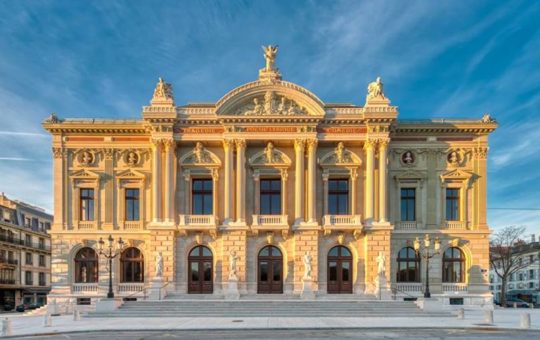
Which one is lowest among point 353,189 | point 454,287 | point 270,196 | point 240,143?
point 454,287

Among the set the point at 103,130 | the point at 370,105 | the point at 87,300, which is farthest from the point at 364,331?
the point at 103,130

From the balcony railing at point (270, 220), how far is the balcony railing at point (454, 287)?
12369mm

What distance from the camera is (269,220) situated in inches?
1287

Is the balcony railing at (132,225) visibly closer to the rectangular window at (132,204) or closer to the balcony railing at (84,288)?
the rectangular window at (132,204)

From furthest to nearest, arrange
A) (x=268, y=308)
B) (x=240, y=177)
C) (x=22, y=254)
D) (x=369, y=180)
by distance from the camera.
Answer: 1. (x=22, y=254)
2. (x=240, y=177)
3. (x=369, y=180)
4. (x=268, y=308)

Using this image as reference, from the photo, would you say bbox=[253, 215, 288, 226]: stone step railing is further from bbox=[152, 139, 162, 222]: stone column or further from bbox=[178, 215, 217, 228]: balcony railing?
bbox=[152, 139, 162, 222]: stone column

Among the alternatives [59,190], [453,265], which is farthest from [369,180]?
[59,190]

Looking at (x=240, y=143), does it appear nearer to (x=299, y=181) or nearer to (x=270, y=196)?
(x=270, y=196)

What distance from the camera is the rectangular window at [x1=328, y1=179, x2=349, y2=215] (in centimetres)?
3359

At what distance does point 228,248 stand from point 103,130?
42.6ft

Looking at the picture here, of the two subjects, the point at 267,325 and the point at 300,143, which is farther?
the point at 300,143

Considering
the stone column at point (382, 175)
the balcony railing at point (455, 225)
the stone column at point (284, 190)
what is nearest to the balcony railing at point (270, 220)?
the stone column at point (284, 190)

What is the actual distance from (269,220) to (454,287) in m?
14.2

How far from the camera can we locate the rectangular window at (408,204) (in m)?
34.2
